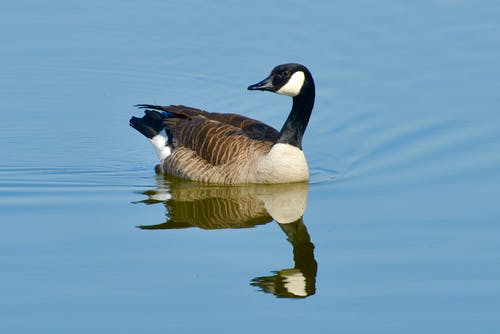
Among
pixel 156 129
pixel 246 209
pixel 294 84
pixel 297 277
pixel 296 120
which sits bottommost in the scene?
pixel 297 277

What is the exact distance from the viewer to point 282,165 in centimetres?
1480

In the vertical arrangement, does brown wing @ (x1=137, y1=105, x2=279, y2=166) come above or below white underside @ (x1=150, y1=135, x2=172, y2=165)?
above

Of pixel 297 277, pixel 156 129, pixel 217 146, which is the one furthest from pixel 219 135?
pixel 297 277

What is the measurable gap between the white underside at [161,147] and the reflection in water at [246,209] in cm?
37

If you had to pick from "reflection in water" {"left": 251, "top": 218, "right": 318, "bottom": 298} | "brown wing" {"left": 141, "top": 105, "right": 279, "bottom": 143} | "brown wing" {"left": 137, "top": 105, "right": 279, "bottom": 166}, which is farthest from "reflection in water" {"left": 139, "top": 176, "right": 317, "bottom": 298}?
"brown wing" {"left": 141, "top": 105, "right": 279, "bottom": 143}

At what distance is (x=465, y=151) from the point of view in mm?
15539

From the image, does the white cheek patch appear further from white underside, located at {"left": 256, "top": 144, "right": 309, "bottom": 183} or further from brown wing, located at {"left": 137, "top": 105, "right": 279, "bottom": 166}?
brown wing, located at {"left": 137, "top": 105, "right": 279, "bottom": 166}

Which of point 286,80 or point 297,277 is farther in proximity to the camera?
point 286,80

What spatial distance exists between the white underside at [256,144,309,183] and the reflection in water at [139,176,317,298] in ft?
0.44

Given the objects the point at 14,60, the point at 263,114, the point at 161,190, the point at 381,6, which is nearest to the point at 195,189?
the point at 161,190

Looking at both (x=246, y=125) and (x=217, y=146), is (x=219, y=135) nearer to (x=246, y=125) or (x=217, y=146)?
(x=217, y=146)

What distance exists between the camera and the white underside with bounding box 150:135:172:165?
52.4ft

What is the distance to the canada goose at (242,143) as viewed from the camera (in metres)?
14.7

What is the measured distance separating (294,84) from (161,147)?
96.7 inches
